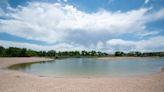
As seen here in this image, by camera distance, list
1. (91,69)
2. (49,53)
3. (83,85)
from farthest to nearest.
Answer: (49,53) → (91,69) → (83,85)

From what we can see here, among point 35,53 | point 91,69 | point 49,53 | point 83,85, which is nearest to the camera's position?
point 83,85

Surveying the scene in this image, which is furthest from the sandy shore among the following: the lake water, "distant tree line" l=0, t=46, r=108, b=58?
"distant tree line" l=0, t=46, r=108, b=58

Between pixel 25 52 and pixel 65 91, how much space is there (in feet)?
292

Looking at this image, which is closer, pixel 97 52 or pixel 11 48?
pixel 11 48

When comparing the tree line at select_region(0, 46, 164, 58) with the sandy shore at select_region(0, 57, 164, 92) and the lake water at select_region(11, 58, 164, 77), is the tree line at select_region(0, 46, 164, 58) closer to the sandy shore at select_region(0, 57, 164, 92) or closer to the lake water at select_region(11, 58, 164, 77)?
the lake water at select_region(11, 58, 164, 77)

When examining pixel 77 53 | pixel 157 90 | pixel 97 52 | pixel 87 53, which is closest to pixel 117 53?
pixel 97 52

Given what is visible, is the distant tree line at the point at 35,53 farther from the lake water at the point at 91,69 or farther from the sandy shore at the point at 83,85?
the sandy shore at the point at 83,85

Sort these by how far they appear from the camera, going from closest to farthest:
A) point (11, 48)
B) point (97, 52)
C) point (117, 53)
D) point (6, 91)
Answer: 1. point (6, 91)
2. point (11, 48)
3. point (117, 53)
4. point (97, 52)

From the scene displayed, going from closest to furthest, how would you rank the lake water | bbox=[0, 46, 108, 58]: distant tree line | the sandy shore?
the sandy shore < the lake water < bbox=[0, 46, 108, 58]: distant tree line

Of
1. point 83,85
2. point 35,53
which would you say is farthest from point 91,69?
point 35,53

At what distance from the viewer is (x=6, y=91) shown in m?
8.62

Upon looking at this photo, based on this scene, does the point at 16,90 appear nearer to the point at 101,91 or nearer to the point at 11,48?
the point at 101,91

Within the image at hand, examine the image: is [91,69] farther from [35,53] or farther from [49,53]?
[49,53]

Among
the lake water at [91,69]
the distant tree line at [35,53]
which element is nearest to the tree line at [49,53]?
the distant tree line at [35,53]
